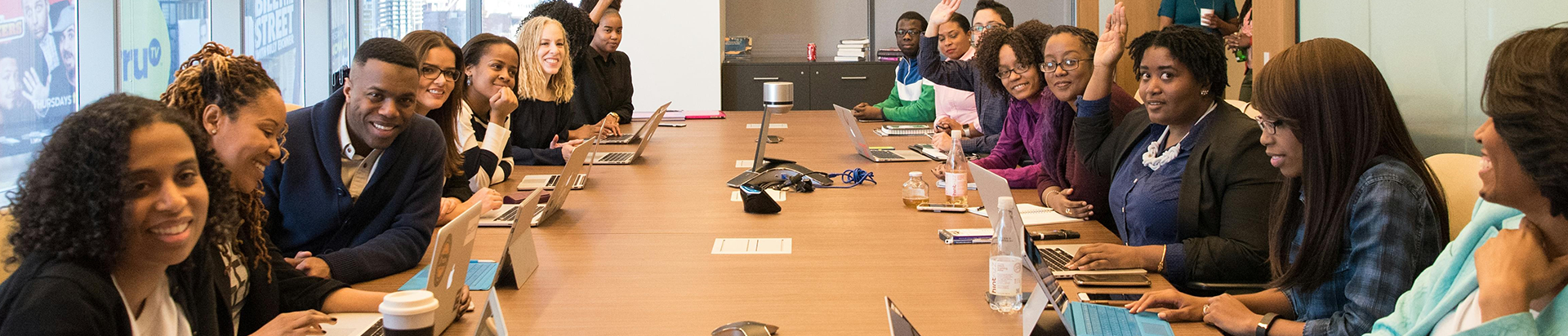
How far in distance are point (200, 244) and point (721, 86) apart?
6757 mm

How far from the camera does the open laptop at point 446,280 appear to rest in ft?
4.64

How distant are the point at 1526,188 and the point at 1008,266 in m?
0.68

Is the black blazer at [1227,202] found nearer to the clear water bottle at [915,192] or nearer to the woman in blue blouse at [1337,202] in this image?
the woman in blue blouse at [1337,202]

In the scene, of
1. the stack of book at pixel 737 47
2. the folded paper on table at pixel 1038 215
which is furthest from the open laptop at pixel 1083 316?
the stack of book at pixel 737 47

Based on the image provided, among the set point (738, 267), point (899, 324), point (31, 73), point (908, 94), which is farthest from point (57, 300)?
point (908, 94)

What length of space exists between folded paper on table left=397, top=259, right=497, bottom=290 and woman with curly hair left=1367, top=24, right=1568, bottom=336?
4.41ft

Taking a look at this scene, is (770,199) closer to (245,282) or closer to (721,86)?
(245,282)

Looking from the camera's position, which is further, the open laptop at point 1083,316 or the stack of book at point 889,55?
the stack of book at point 889,55

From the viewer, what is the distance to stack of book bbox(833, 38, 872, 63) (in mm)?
8219

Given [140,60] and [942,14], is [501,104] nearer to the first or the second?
[140,60]

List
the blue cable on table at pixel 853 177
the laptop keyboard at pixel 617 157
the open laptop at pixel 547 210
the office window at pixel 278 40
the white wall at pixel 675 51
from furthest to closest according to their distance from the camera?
the white wall at pixel 675 51, the office window at pixel 278 40, the laptop keyboard at pixel 617 157, the blue cable on table at pixel 853 177, the open laptop at pixel 547 210

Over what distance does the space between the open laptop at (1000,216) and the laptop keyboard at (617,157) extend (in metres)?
1.81

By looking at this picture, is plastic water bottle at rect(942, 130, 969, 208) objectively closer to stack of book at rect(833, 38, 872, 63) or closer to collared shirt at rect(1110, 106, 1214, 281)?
collared shirt at rect(1110, 106, 1214, 281)

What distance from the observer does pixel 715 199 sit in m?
2.81
